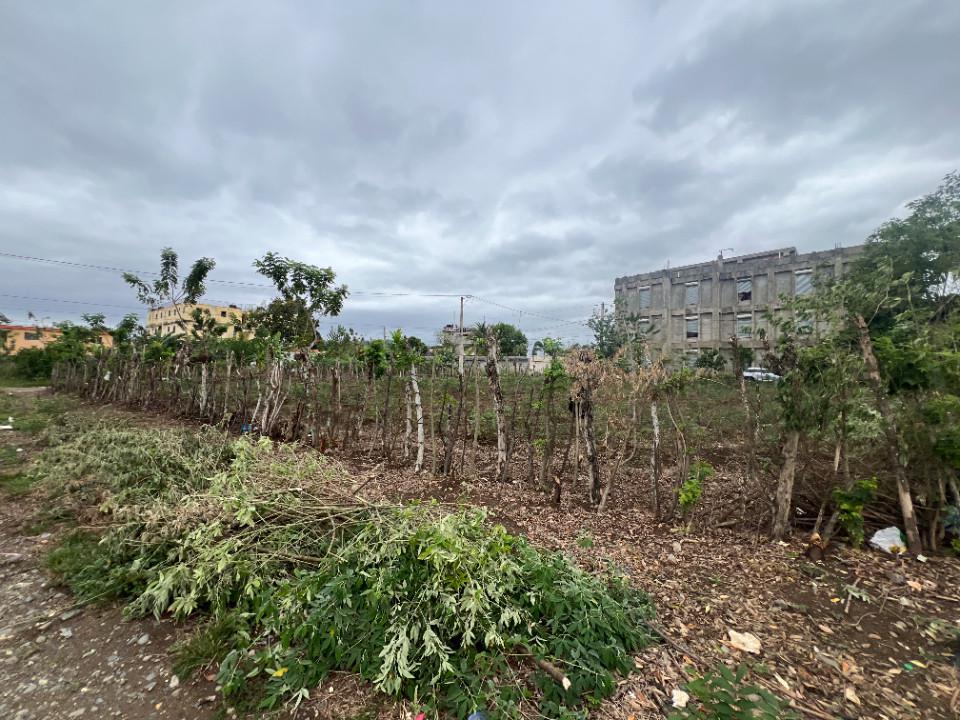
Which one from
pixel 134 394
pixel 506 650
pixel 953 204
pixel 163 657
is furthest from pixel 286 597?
pixel 953 204

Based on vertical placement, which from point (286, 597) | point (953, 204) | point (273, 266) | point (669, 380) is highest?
point (953, 204)

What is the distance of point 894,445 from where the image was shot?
3199mm

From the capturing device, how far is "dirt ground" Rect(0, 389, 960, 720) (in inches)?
77.1

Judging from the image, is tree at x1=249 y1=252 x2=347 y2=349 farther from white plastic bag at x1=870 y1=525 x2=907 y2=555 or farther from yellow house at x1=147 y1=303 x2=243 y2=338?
white plastic bag at x1=870 y1=525 x2=907 y2=555

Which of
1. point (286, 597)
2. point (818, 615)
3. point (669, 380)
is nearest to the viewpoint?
point (286, 597)

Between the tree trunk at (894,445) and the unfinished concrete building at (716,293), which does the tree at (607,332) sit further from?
the tree trunk at (894,445)

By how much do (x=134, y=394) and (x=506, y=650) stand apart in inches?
628

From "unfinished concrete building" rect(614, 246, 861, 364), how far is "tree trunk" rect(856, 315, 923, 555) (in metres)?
24.1

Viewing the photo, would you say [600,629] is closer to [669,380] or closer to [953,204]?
[669,380]

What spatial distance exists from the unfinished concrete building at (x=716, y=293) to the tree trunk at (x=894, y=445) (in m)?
24.1

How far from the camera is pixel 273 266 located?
1131 centimetres

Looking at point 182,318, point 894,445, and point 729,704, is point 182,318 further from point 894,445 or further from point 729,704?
point 894,445

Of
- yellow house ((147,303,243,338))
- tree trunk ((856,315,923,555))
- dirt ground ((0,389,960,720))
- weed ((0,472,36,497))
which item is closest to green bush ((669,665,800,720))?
dirt ground ((0,389,960,720))

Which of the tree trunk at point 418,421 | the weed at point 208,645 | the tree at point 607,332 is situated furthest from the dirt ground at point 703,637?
the tree at point 607,332
